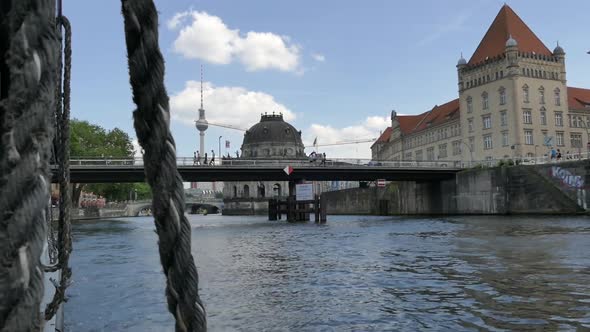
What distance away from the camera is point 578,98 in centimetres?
7438


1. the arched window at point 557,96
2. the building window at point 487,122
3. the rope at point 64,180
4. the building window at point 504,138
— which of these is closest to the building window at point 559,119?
the arched window at point 557,96

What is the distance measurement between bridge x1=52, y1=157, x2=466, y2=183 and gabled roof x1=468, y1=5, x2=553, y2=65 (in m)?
23.8

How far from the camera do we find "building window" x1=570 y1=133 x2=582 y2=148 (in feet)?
217

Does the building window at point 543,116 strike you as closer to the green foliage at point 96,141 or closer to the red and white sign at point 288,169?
the red and white sign at point 288,169

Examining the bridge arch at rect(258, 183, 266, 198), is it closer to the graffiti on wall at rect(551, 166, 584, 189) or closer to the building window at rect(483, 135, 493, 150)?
the building window at rect(483, 135, 493, 150)

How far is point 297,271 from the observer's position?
1286cm

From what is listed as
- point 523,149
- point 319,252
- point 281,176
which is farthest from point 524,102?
point 319,252

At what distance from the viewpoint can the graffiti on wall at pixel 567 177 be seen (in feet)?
125

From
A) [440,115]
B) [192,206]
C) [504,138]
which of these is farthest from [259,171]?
[192,206]

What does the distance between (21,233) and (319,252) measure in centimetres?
1675

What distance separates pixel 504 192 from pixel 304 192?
1810cm

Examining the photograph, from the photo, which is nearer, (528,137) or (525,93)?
(528,137)

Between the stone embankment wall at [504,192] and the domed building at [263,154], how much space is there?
46850mm

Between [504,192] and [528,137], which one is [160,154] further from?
[528,137]
